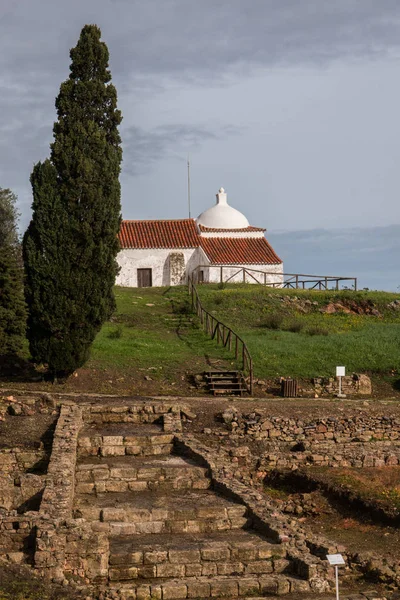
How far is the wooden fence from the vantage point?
28750 millimetres

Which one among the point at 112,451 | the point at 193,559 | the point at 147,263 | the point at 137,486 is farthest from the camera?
the point at 147,263

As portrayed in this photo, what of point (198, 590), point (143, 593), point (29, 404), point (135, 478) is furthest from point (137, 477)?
point (29, 404)

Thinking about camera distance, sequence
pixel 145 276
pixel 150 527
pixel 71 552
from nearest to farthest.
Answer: pixel 71 552, pixel 150 527, pixel 145 276

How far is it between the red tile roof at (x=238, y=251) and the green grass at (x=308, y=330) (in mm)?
3693

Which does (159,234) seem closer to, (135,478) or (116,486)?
(135,478)

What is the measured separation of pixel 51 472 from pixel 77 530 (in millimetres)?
3533

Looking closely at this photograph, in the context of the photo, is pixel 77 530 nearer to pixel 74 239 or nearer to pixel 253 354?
pixel 74 239

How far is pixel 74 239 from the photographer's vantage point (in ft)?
87.9

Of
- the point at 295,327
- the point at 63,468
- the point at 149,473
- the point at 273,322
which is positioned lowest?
the point at 149,473

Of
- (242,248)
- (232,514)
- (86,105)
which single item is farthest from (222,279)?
(232,514)

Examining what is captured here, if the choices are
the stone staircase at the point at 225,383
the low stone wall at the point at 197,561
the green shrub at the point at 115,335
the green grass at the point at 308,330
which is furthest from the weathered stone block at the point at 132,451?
the green shrub at the point at 115,335

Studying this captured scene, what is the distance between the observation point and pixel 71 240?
26.6m

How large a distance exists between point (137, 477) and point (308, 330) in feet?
63.8

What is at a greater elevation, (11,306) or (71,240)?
(71,240)
